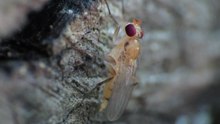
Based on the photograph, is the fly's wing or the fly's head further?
the fly's head

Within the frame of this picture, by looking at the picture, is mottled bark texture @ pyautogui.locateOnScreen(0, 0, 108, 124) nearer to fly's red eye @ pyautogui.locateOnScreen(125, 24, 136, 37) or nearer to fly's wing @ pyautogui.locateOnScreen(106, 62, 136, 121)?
fly's wing @ pyautogui.locateOnScreen(106, 62, 136, 121)

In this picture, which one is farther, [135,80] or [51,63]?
[135,80]

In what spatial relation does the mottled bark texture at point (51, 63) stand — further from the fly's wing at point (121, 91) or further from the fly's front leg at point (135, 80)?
the fly's front leg at point (135, 80)

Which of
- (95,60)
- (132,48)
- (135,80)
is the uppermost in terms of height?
(132,48)

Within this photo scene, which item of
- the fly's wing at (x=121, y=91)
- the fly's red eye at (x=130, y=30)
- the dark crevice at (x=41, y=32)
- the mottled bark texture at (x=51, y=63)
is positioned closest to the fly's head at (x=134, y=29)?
the fly's red eye at (x=130, y=30)

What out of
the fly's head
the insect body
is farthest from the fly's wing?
the fly's head

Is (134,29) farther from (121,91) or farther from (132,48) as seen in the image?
(121,91)

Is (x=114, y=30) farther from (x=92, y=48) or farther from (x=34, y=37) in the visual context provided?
(x=34, y=37)

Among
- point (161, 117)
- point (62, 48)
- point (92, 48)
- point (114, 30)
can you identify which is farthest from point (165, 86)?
point (62, 48)

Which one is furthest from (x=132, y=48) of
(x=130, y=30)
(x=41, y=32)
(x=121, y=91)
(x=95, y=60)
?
(x=41, y=32)
